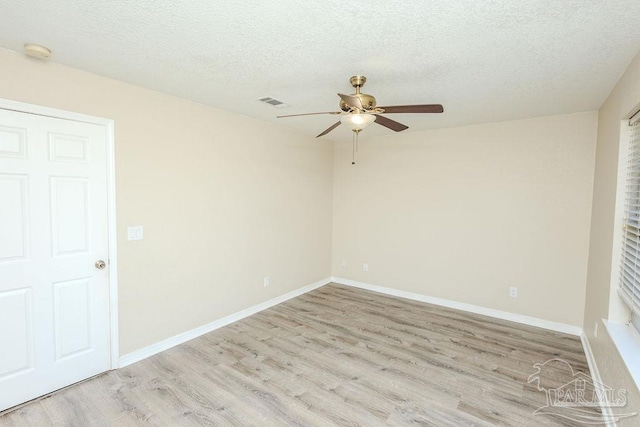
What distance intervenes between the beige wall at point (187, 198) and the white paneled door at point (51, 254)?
17 centimetres

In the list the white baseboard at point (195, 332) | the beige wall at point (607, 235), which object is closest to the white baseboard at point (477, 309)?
the beige wall at point (607, 235)

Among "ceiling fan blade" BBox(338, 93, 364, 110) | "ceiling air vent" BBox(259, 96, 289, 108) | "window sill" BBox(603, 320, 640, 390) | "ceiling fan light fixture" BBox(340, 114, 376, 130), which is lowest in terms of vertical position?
"window sill" BBox(603, 320, 640, 390)

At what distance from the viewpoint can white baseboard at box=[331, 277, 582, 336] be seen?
354 cm

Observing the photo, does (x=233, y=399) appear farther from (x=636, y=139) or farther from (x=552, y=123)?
(x=552, y=123)

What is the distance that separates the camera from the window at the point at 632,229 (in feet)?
6.57

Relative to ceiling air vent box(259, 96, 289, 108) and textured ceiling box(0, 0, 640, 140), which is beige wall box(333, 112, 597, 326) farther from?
ceiling air vent box(259, 96, 289, 108)

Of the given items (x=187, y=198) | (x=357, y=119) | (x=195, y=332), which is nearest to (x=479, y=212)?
(x=357, y=119)

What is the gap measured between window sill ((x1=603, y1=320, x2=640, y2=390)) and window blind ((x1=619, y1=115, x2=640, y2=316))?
0.17 m

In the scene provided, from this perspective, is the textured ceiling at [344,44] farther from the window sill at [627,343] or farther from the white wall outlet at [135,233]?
the window sill at [627,343]

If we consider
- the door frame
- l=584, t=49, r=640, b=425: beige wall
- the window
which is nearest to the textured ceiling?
l=584, t=49, r=640, b=425: beige wall

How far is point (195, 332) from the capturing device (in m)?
3.33

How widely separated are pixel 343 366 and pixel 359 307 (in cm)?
152

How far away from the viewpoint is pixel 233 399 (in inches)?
91.7

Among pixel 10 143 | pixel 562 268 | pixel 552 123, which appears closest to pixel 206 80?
pixel 10 143
